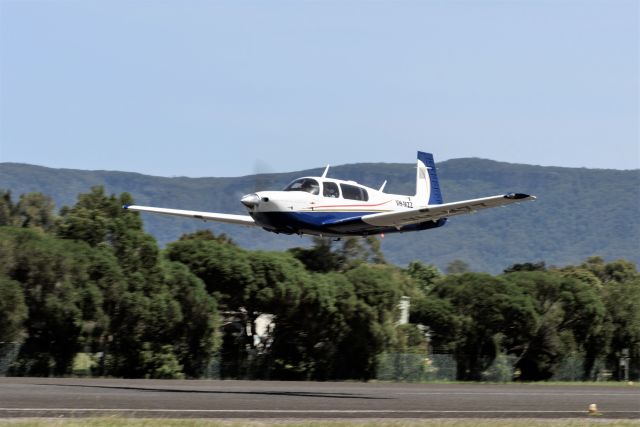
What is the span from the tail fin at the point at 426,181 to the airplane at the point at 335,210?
3.94 metres

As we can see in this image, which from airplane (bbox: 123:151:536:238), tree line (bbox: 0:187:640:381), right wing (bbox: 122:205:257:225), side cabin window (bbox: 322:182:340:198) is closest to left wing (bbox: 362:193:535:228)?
airplane (bbox: 123:151:536:238)

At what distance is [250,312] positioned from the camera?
237 ft

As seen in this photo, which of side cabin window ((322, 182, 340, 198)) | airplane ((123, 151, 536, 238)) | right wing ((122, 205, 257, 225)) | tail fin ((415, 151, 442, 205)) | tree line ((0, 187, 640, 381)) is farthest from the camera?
tree line ((0, 187, 640, 381))

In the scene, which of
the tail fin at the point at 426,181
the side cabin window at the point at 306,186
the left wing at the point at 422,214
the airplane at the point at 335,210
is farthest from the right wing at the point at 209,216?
the tail fin at the point at 426,181

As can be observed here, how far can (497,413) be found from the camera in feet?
110

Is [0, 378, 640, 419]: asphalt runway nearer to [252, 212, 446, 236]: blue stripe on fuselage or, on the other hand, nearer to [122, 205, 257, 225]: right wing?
[252, 212, 446, 236]: blue stripe on fuselage

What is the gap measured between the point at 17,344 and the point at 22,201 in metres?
121

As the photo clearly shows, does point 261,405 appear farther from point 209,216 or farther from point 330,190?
point 209,216

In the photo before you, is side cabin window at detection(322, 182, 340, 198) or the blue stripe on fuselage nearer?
the blue stripe on fuselage

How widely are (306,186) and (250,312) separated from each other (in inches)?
1411

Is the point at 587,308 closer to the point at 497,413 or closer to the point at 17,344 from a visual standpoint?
the point at 17,344

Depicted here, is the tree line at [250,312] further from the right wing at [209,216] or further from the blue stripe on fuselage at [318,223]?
the blue stripe on fuselage at [318,223]

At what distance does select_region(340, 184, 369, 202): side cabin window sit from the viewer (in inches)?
1508

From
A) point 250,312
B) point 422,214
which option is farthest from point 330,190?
point 250,312
